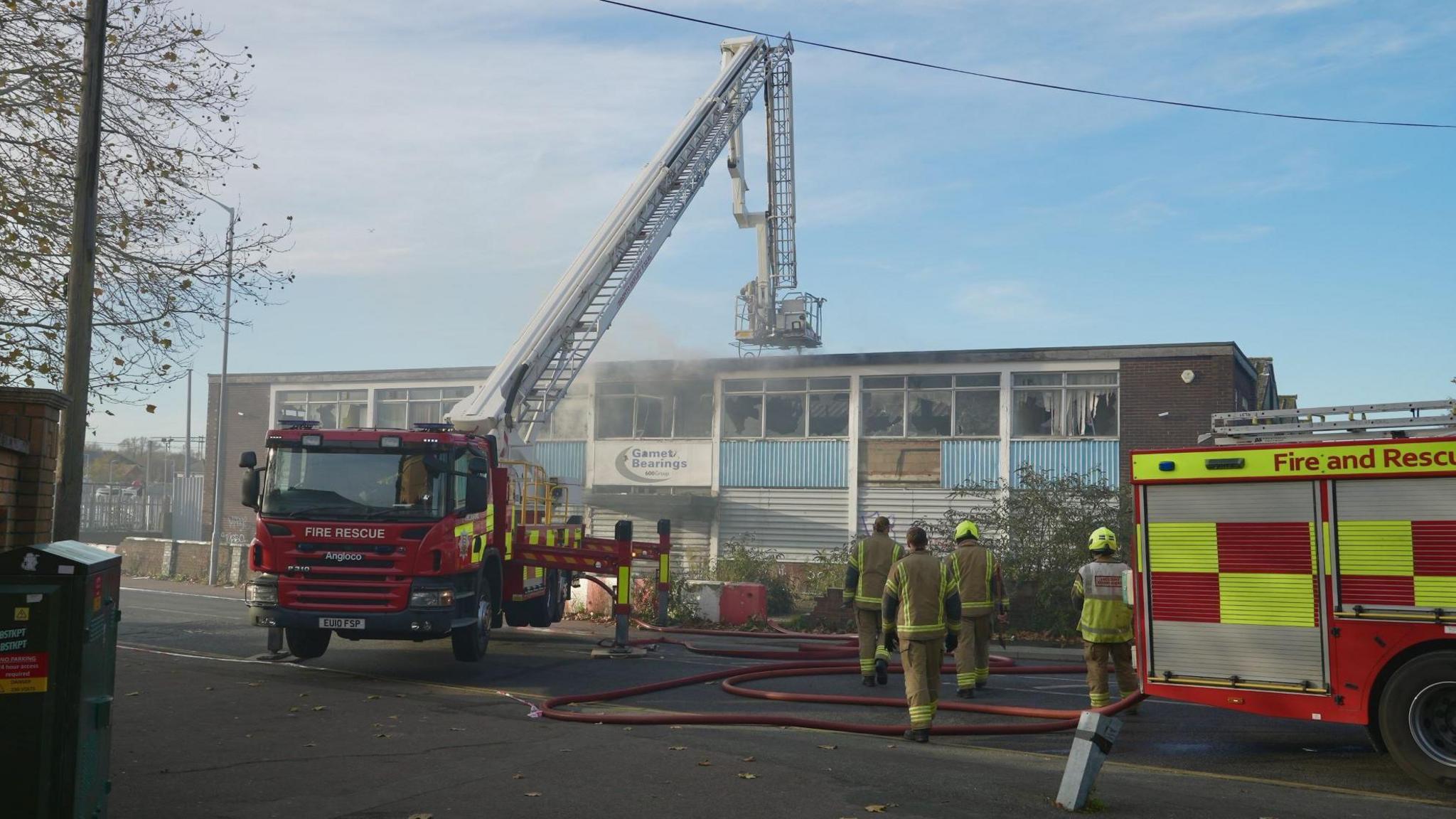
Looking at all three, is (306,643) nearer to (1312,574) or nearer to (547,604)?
(547,604)

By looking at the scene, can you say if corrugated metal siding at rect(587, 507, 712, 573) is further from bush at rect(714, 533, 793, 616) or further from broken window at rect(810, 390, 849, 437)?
bush at rect(714, 533, 793, 616)

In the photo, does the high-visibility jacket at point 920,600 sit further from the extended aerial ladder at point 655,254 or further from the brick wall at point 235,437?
the brick wall at point 235,437

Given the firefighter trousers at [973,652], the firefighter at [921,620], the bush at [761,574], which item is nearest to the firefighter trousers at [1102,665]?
the firefighter at [921,620]

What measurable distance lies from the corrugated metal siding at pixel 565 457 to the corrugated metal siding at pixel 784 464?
417 centimetres

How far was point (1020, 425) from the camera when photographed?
28547mm

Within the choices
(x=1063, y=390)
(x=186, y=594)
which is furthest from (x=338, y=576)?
(x=1063, y=390)

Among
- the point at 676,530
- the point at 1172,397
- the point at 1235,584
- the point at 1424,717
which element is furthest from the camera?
the point at 676,530

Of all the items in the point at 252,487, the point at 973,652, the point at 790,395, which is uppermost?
the point at 790,395

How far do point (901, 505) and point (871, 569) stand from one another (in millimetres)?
17337

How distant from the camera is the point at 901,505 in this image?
29.4m

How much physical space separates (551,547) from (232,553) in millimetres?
17103

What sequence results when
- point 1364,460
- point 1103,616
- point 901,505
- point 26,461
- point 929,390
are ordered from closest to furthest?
1. point 1364,460
2. point 26,461
3. point 1103,616
4. point 901,505
5. point 929,390

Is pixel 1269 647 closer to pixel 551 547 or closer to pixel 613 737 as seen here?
pixel 613 737

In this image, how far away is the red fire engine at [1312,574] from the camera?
25.6ft
